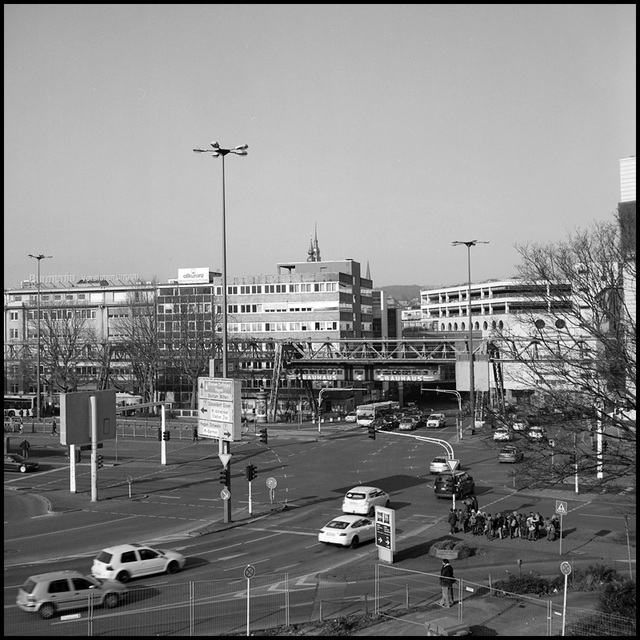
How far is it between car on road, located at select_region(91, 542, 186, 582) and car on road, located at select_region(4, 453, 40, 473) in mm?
27289

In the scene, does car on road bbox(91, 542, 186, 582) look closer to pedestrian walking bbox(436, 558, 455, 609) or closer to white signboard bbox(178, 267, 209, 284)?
pedestrian walking bbox(436, 558, 455, 609)

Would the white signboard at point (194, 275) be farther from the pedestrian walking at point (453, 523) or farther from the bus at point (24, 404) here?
the pedestrian walking at point (453, 523)

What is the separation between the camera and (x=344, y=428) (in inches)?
2862

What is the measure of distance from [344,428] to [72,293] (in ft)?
211

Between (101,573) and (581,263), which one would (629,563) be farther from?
(101,573)

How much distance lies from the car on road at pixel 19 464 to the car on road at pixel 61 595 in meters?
31.6

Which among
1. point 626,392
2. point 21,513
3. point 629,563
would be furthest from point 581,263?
point 21,513

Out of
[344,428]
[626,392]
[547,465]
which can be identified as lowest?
[344,428]

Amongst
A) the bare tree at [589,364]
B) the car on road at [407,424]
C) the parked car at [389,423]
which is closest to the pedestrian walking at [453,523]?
the bare tree at [589,364]

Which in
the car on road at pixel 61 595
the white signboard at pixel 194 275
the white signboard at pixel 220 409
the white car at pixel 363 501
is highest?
the white signboard at pixel 194 275

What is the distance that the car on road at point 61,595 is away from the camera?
17.6 meters

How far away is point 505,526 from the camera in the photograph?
29219 millimetres

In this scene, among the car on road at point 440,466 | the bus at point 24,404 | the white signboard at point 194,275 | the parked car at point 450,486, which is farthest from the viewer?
the white signboard at point 194,275

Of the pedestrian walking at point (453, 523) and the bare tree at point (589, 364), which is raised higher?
the bare tree at point (589, 364)
